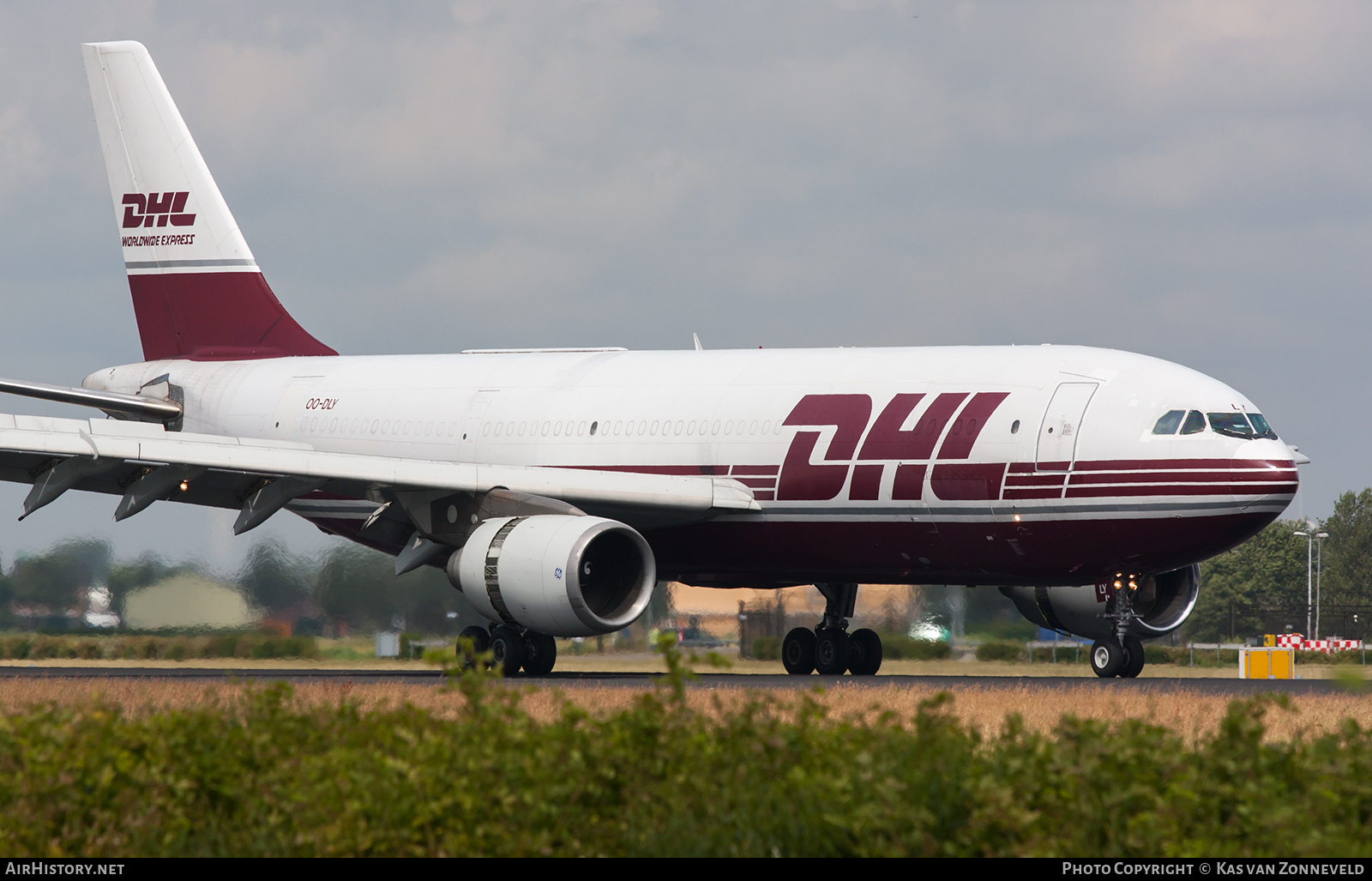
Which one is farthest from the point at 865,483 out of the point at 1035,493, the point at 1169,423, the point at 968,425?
the point at 1169,423

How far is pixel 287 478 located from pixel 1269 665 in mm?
15026

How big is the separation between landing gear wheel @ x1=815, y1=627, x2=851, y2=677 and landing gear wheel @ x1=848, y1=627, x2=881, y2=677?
86 millimetres

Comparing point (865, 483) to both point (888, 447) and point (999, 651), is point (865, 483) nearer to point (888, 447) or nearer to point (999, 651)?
point (888, 447)

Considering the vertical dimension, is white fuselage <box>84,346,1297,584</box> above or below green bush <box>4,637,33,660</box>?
above

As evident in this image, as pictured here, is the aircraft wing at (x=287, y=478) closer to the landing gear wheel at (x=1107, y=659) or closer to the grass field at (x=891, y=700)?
the grass field at (x=891, y=700)

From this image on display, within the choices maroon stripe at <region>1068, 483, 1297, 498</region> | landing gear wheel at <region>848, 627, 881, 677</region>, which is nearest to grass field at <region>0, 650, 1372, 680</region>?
landing gear wheel at <region>848, 627, 881, 677</region>

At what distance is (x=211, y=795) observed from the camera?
8.24m

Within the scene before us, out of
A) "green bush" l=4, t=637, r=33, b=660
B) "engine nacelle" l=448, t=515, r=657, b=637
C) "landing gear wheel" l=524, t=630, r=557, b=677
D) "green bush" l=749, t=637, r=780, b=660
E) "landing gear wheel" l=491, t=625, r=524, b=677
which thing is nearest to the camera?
"engine nacelle" l=448, t=515, r=657, b=637

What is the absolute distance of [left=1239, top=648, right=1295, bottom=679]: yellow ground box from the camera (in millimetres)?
25812

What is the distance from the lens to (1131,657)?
69.4 feet

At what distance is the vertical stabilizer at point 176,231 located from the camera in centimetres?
2911

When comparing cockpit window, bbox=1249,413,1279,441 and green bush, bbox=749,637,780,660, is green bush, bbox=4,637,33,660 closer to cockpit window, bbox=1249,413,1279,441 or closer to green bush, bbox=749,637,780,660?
green bush, bbox=749,637,780,660

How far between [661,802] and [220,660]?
2082 centimetres
